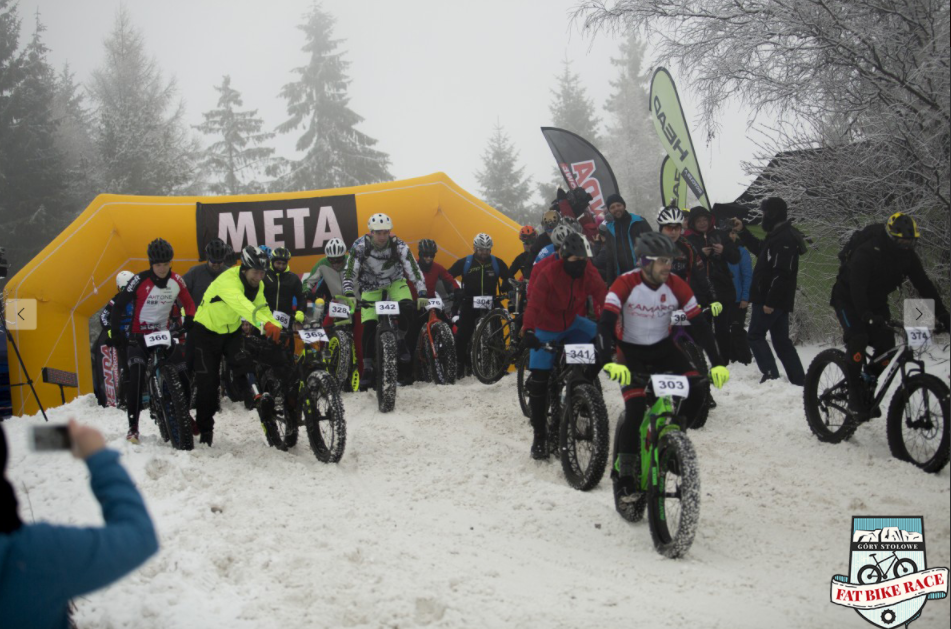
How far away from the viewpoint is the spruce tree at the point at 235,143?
32562mm

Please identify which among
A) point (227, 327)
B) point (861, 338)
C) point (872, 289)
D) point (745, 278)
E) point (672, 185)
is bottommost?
point (861, 338)

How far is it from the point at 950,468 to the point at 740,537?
5.80 feet

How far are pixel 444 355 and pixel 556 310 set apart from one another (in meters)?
3.82

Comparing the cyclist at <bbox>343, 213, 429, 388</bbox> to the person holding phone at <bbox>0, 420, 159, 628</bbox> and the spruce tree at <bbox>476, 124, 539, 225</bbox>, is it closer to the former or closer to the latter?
the person holding phone at <bbox>0, 420, 159, 628</bbox>

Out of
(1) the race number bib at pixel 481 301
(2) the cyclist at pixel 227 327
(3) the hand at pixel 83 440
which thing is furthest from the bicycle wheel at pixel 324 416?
(3) the hand at pixel 83 440

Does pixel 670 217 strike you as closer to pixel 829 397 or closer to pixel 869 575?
pixel 829 397

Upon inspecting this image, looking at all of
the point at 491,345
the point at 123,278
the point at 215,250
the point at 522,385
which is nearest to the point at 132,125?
the point at 123,278

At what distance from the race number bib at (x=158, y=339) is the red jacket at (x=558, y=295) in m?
3.65

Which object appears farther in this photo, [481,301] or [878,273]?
[481,301]

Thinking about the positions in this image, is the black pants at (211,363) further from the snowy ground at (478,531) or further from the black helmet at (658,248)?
the black helmet at (658,248)

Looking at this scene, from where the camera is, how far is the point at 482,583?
4.61 metres

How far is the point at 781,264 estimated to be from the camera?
27.0ft

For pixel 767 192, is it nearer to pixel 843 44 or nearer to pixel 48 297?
pixel 843 44

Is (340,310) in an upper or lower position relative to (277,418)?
upper
